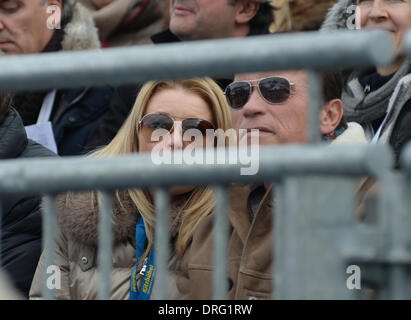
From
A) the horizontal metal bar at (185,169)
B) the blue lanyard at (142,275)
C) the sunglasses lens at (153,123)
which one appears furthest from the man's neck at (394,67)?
the horizontal metal bar at (185,169)

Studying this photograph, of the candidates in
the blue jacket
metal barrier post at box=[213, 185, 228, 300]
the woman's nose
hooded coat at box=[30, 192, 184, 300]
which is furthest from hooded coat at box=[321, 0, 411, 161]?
metal barrier post at box=[213, 185, 228, 300]

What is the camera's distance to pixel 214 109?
349cm

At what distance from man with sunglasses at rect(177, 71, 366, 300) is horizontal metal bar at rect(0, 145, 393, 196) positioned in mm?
860

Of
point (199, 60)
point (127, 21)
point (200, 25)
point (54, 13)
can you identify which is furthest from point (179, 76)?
point (127, 21)

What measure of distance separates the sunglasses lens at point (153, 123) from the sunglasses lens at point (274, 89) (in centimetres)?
37

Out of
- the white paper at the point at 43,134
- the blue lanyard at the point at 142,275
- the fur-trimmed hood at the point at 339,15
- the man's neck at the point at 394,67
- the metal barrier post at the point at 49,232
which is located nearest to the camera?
the metal barrier post at the point at 49,232

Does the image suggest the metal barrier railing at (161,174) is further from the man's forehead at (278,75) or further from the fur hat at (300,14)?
the fur hat at (300,14)

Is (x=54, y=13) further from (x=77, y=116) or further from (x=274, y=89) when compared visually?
(x=274, y=89)

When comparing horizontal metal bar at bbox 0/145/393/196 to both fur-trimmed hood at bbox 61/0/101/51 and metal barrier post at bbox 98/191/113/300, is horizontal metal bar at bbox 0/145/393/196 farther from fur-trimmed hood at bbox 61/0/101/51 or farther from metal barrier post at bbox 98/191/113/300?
fur-trimmed hood at bbox 61/0/101/51

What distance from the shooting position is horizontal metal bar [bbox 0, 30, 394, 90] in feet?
4.95

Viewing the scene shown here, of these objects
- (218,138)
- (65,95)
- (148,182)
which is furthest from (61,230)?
(148,182)

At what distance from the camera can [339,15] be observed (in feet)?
14.1

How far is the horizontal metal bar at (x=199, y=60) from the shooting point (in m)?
1.51

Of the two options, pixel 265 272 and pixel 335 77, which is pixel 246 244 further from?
pixel 335 77
